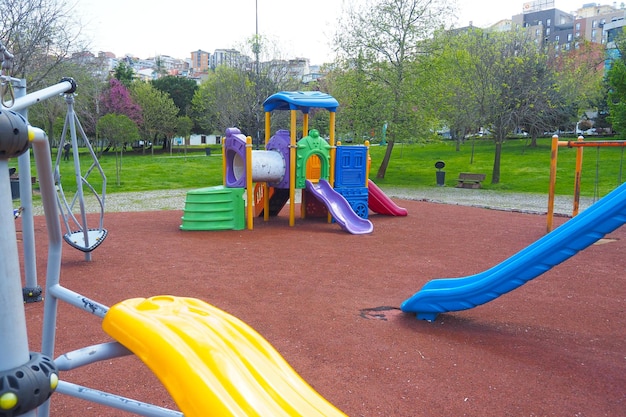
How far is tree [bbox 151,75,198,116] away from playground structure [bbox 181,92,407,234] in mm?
38329

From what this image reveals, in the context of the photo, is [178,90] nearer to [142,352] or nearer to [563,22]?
[142,352]

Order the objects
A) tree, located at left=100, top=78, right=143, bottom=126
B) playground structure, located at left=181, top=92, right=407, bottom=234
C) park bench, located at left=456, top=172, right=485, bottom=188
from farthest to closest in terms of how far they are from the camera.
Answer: tree, located at left=100, top=78, right=143, bottom=126 < park bench, located at left=456, top=172, right=485, bottom=188 < playground structure, located at left=181, top=92, right=407, bottom=234

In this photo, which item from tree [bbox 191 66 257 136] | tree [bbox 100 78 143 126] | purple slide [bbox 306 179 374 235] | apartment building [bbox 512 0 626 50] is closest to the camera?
purple slide [bbox 306 179 374 235]

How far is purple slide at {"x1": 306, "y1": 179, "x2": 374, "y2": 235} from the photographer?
32.0 feet

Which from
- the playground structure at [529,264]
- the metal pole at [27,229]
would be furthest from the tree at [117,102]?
the playground structure at [529,264]

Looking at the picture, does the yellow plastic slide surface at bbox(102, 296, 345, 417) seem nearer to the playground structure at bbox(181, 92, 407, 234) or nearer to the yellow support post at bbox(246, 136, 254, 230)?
the playground structure at bbox(181, 92, 407, 234)

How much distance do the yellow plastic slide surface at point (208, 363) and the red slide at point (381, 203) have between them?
33.5 feet

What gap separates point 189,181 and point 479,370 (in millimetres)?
19757

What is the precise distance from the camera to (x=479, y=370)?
3.62 meters

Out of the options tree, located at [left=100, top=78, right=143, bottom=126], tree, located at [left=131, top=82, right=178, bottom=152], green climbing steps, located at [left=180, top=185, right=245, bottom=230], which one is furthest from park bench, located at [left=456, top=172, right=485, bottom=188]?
tree, located at [left=131, top=82, right=178, bottom=152]

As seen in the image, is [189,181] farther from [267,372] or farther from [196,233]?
[267,372]

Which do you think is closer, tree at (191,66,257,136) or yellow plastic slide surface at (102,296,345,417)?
yellow plastic slide surface at (102,296,345,417)

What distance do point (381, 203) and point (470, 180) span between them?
9.61 m

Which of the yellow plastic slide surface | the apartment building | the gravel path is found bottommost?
the gravel path
